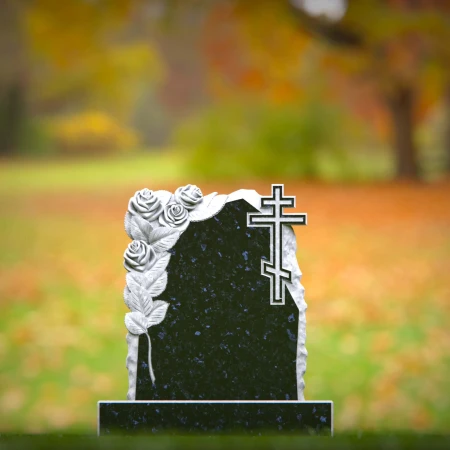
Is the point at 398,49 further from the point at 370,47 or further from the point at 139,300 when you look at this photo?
the point at 139,300

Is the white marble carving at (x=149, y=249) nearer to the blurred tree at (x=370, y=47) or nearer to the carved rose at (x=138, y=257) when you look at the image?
the carved rose at (x=138, y=257)

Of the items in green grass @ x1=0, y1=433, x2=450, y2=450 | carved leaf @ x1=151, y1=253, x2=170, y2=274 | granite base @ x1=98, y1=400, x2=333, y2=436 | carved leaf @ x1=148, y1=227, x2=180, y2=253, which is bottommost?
green grass @ x1=0, y1=433, x2=450, y2=450

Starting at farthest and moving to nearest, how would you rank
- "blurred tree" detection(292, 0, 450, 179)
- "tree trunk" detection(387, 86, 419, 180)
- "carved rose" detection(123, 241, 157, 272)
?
"tree trunk" detection(387, 86, 419, 180) → "blurred tree" detection(292, 0, 450, 179) → "carved rose" detection(123, 241, 157, 272)

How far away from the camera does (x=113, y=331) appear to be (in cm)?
724

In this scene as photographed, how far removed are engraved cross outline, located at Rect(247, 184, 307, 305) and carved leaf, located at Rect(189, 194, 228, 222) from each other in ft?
0.57

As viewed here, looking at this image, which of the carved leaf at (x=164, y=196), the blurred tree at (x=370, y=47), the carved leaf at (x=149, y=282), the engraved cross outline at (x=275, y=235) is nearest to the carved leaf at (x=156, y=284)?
the carved leaf at (x=149, y=282)

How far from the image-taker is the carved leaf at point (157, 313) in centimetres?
409

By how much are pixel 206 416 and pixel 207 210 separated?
1.17 m

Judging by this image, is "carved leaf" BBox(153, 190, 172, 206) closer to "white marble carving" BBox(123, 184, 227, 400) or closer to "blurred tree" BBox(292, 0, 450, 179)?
"white marble carving" BBox(123, 184, 227, 400)

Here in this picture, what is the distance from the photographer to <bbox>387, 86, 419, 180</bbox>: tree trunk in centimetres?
1446

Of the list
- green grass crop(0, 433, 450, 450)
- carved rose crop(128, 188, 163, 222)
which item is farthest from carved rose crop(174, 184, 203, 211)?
green grass crop(0, 433, 450, 450)

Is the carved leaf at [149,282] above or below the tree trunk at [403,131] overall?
below

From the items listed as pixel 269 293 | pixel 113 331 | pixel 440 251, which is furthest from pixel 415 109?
pixel 269 293

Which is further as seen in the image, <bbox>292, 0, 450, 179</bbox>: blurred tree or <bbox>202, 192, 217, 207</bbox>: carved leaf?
<bbox>292, 0, 450, 179</bbox>: blurred tree
